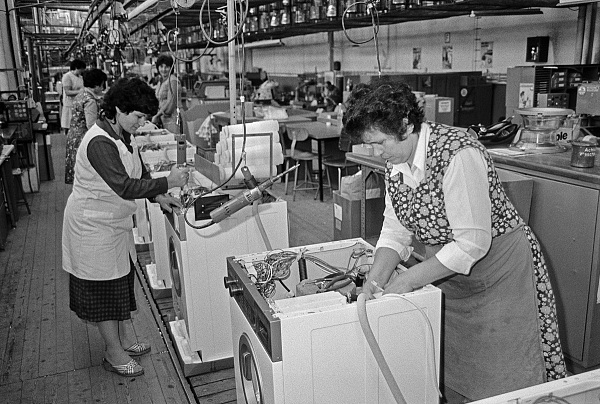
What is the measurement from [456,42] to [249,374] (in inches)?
230

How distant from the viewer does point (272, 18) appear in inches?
279

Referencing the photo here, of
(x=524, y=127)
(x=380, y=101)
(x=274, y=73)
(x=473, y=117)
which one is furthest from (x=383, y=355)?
(x=274, y=73)

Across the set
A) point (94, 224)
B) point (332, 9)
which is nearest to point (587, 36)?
point (332, 9)

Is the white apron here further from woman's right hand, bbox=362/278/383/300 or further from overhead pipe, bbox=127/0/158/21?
overhead pipe, bbox=127/0/158/21

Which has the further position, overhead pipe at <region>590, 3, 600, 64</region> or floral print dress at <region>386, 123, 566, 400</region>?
overhead pipe at <region>590, 3, 600, 64</region>

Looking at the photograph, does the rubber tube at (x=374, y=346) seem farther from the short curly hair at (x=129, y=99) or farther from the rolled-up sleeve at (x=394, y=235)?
the short curly hair at (x=129, y=99)

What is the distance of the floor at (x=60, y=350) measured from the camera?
2.49 m

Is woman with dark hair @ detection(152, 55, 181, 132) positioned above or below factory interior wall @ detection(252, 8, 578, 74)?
below

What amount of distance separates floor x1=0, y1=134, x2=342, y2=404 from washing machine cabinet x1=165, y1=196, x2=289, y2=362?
0.64 ft

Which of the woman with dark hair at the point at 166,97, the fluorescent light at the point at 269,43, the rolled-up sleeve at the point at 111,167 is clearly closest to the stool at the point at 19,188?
the woman with dark hair at the point at 166,97

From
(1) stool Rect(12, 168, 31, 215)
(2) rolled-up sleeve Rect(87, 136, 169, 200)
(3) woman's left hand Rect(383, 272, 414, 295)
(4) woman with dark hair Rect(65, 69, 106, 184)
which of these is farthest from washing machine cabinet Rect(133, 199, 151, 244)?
(3) woman's left hand Rect(383, 272, 414, 295)

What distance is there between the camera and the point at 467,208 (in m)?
1.38

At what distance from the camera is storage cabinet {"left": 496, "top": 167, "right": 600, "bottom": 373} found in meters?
2.37

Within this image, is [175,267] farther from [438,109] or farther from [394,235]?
[438,109]
